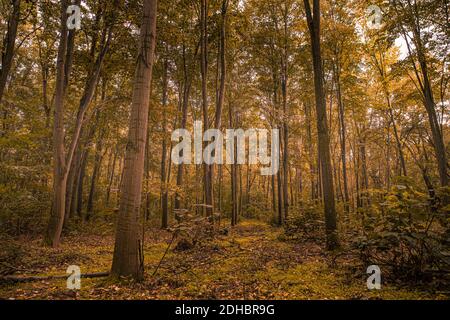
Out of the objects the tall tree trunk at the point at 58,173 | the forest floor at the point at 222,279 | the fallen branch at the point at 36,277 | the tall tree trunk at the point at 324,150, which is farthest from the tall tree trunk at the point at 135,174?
the tall tree trunk at the point at 58,173

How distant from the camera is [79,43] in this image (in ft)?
32.4

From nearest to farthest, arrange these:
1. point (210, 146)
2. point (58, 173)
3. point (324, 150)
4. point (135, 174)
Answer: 1. point (135, 174)
2. point (324, 150)
3. point (58, 173)
4. point (210, 146)

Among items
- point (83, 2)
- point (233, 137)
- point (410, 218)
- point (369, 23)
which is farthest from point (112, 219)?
point (369, 23)

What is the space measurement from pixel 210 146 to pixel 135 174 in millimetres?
6809

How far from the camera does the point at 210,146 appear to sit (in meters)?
A: 10.8

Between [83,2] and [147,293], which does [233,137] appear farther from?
[147,293]

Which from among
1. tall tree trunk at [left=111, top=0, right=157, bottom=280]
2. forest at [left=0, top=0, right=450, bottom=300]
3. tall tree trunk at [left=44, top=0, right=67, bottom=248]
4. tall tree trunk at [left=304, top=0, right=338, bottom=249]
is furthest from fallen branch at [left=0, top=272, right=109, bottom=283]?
tall tree trunk at [left=304, top=0, right=338, bottom=249]

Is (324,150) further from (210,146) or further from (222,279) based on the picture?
(210,146)

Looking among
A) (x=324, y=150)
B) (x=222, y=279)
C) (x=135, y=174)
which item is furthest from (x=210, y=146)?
(x=222, y=279)

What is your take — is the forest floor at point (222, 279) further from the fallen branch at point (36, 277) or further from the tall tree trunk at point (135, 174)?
the tall tree trunk at point (135, 174)

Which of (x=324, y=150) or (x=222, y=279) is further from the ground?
(x=324, y=150)

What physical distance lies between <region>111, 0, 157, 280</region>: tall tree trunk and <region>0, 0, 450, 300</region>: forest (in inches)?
0.9

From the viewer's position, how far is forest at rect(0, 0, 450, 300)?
3.96 meters
